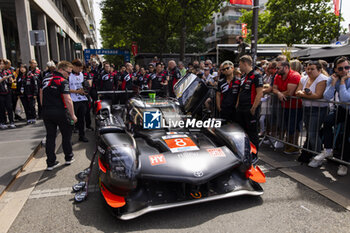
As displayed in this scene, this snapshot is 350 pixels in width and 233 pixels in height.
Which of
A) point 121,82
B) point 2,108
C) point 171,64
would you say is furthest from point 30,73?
point 171,64

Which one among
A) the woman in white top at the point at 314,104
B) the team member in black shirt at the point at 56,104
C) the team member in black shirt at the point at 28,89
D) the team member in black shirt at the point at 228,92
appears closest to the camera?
the team member in black shirt at the point at 56,104

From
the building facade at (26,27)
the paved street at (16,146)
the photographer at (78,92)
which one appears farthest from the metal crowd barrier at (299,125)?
the building facade at (26,27)

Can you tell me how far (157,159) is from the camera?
10.1 feet

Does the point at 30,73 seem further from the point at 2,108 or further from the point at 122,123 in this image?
the point at 122,123

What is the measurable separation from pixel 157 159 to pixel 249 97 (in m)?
2.21

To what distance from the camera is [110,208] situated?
2895mm

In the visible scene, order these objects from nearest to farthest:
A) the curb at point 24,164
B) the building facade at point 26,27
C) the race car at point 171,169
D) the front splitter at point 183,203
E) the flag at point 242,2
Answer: the front splitter at point 183,203 < the race car at point 171,169 < the curb at point 24,164 < the flag at point 242,2 < the building facade at point 26,27

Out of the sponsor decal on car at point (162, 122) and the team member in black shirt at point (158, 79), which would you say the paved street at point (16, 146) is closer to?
the sponsor decal on car at point (162, 122)

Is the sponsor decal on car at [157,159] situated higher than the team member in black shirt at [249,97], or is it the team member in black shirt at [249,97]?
the team member in black shirt at [249,97]

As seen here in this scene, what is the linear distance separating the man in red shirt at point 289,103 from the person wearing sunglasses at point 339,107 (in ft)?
2.24

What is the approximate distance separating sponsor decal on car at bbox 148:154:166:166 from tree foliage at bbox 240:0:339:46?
27.8 metres

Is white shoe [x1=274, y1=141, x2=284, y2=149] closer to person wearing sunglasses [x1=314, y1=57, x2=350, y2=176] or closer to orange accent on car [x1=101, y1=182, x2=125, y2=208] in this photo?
person wearing sunglasses [x1=314, y1=57, x2=350, y2=176]

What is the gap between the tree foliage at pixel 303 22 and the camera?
2655cm

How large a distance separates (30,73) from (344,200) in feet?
29.4
